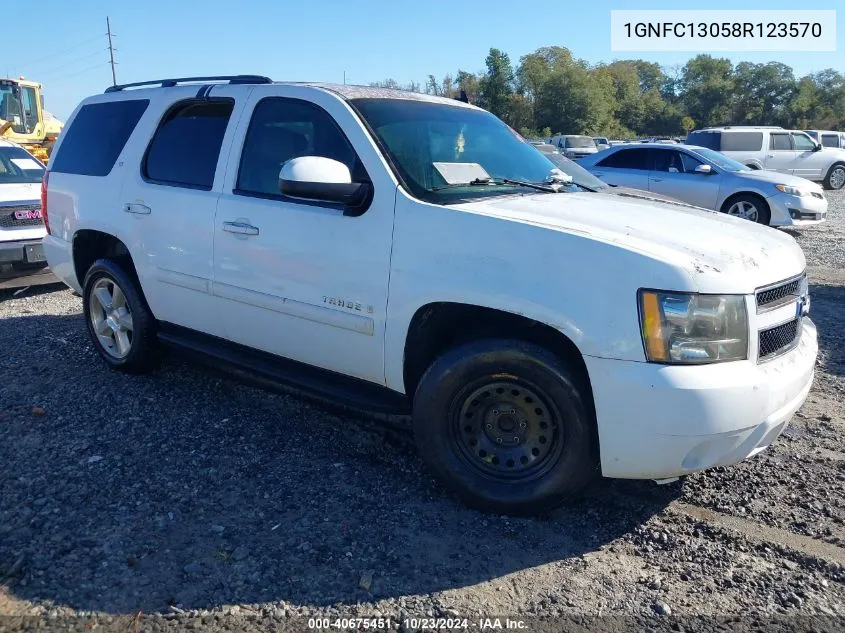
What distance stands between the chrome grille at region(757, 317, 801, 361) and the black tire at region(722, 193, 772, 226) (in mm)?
9627

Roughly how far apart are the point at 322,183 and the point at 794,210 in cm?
1089

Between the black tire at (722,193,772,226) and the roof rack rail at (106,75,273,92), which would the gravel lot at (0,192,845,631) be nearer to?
the roof rack rail at (106,75,273,92)

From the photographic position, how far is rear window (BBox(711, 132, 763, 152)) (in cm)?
1964

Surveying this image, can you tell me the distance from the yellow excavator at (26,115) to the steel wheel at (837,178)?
2271 centimetres

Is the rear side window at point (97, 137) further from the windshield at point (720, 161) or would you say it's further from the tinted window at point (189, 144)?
the windshield at point (720, 161)

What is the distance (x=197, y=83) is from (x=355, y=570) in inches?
129

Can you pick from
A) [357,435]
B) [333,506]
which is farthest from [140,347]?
[333,506]

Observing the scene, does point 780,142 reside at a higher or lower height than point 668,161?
higher

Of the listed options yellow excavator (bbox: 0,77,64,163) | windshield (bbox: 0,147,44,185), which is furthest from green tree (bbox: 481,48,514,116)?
windshield (bbox: 0,147,44,185)

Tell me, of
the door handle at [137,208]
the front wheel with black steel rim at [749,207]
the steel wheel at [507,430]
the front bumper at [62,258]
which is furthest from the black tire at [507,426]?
the front wheel with black steel rim at [749,207]

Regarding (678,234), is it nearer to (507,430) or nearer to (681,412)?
(681,412)

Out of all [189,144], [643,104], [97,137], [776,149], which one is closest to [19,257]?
[97,137]

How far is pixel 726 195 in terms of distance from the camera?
11.9m

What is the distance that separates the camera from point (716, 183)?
39.1 ft
